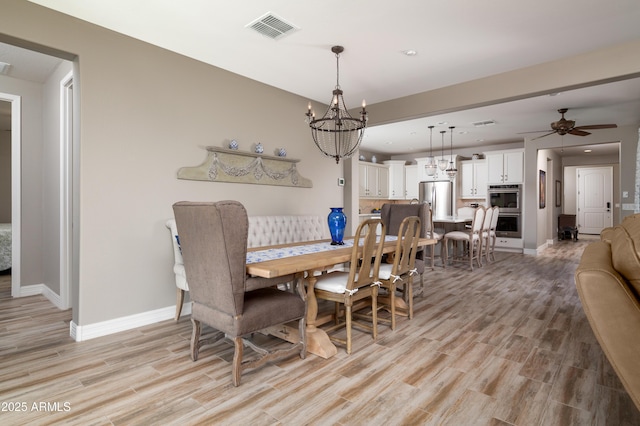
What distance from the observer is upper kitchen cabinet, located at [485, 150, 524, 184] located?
7914 mm

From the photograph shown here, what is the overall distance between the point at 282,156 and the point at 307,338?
8.34 feet

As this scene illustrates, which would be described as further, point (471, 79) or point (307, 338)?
point (471, 79)

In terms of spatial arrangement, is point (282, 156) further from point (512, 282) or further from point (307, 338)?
→ point (512, 282)

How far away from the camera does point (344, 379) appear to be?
222 centimetres

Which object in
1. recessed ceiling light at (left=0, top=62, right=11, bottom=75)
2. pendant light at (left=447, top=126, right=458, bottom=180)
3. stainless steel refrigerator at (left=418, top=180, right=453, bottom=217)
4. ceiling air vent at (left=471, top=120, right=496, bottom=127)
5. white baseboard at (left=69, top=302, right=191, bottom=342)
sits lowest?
white baseboard at (left=69, top=302, right=191, bottom=342)

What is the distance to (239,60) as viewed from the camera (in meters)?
3.69

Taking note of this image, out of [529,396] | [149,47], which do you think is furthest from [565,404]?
[149,47]

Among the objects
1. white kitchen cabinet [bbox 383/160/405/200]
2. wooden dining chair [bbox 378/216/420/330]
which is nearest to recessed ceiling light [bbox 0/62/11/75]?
wooden dining chair [bbox 378/216/420/330]

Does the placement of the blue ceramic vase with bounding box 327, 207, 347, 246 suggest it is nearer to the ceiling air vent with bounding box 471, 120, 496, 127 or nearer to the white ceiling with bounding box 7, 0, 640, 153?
the white ceiling with bounding box 7, 0, 640, 153

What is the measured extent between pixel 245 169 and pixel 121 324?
2.02 metres

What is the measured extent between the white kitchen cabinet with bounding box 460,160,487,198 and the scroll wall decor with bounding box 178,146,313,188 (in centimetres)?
543

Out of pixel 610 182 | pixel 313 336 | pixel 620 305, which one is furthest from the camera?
pixel 610 182

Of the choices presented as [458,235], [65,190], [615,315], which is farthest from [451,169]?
[615,315]

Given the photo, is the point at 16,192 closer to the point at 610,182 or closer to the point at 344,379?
the point at 344,379
